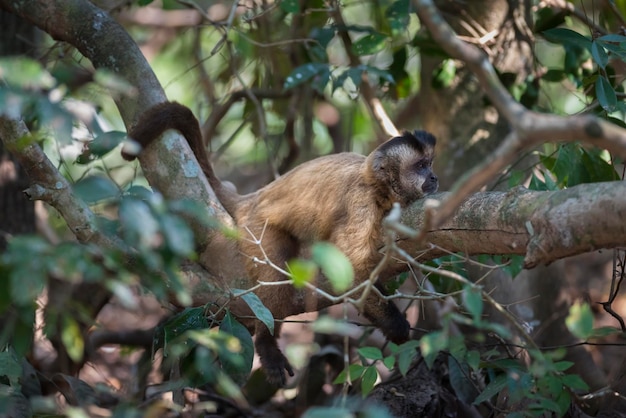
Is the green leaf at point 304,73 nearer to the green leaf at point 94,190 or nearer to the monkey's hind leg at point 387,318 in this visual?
the monkey's hind leg at point 387,318

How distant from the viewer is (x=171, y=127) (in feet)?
13.3

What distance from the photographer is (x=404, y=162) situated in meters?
4.06

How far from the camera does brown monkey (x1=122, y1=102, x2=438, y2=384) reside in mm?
3826

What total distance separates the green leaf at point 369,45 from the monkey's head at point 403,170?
960mm

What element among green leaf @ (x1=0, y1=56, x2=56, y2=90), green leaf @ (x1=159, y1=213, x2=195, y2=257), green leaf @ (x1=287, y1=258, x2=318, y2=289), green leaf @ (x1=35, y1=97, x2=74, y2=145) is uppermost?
green leaf @ (x1=0, y1=56, x2=56, y2=90)

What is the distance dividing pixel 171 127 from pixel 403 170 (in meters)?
1.38

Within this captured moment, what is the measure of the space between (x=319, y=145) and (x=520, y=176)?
435 centimetres

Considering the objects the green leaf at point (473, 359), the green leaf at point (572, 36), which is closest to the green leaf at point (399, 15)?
the green leaf at point (572, 36)

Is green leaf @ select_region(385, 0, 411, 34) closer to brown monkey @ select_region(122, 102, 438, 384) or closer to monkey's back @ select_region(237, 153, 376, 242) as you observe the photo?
brown monkey @ select_region(122, 102, 438, 384)

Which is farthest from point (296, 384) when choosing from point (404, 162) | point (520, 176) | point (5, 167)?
point (5, 167)

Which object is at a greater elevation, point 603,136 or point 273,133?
point 603,136

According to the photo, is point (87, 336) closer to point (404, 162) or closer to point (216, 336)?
point (404, 162)

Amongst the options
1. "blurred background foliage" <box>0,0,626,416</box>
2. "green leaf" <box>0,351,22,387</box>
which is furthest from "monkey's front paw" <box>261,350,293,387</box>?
"green leaf" <box>0,351,22,387</box>

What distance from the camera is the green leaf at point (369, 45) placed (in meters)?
4.80
